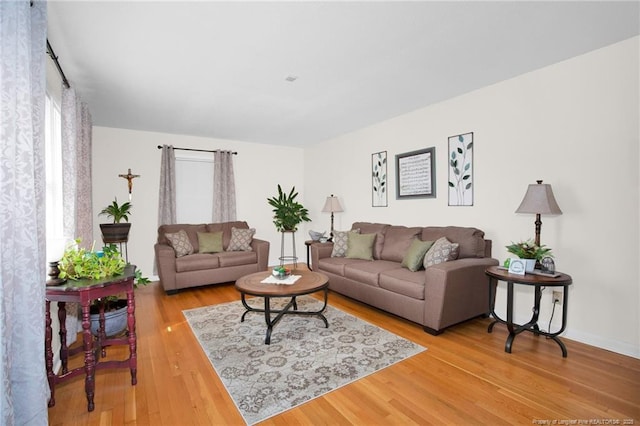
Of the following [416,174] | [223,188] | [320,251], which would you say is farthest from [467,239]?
[223,188]

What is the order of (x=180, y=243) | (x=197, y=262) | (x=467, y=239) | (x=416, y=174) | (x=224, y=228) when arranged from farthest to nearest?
(x=224, y=228), (x=180, y=243), (x=197, y=262), (x=416, y=174), (x=467, y=239)

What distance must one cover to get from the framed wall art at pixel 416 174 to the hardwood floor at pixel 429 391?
197 centimetres

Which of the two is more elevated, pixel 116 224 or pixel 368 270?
pixel 116 224

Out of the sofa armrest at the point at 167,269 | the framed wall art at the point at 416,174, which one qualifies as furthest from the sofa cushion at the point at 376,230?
the sofa armrest at the point at 167,269

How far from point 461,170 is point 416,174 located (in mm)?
671

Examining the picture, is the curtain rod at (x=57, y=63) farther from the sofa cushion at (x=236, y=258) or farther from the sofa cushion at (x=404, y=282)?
the sofa cushion at (x=404, y=282)

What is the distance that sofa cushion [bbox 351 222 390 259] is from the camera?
4.32 meters

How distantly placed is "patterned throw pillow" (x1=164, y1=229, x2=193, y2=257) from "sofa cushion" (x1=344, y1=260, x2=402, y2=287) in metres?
2.45

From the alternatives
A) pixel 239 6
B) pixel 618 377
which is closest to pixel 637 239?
pixel 618 377

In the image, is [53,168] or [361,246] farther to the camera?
[361,246]

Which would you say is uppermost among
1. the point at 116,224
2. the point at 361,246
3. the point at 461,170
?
the point at 461,170

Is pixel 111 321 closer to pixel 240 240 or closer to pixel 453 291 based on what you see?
pixel 240 240

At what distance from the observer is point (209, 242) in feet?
16.3

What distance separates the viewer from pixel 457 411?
1.86m
